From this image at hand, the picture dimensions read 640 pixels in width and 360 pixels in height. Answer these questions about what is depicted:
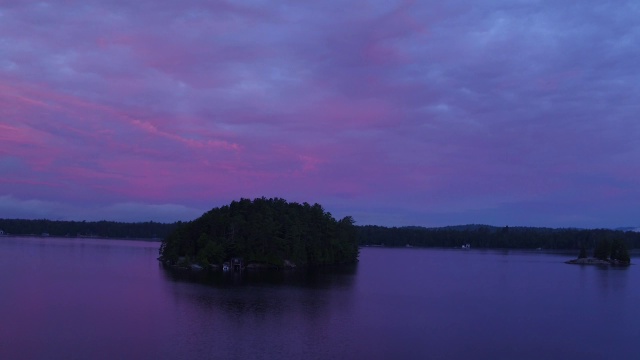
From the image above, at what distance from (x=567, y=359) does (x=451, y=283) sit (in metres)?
51.5

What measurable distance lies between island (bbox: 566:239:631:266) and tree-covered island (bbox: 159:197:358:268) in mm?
73213

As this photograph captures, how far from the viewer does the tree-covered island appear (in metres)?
109

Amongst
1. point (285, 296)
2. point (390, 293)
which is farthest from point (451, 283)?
point (285, 296)

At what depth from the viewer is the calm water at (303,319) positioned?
38.6m

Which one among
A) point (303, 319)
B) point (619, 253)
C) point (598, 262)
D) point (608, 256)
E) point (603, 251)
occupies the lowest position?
point (303, 319)

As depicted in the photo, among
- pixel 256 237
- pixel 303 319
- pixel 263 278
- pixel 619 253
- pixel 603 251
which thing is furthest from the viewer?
pixel 603 251

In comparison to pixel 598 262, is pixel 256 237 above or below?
above

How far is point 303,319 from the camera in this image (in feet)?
164

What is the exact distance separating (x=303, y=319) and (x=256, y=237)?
6106 cm

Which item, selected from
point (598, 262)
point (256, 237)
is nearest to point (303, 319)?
point (256, 237)

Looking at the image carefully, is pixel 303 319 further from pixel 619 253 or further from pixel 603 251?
pixel 619 253

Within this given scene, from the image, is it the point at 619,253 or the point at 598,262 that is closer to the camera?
the point at 598,262

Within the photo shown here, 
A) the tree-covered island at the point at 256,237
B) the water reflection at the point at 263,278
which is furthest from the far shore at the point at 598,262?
the water reflection at the point at 263,278

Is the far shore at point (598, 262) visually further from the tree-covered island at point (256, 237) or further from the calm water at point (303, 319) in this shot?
the calm water at point (303, 319)
